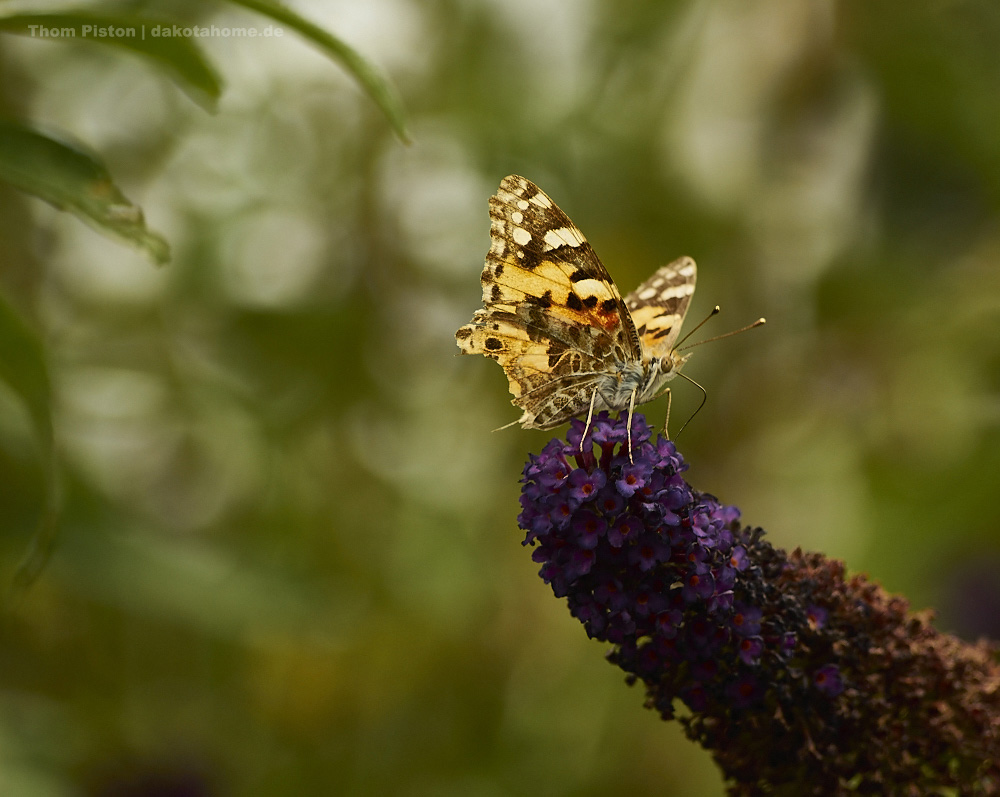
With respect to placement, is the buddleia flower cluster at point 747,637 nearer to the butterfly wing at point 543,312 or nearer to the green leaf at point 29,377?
the butterfly wing at point 543,312

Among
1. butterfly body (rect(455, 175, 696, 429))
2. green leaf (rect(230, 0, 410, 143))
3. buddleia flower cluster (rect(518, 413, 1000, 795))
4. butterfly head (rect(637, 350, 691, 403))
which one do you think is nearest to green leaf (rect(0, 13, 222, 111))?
green leaf (rect(230, 0, 410, 143))

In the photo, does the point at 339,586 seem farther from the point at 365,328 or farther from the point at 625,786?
the point at 625,786

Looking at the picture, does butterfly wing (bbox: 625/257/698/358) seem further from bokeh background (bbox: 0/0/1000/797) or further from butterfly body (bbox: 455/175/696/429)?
bokeh background (bbox: 0/0/1000/797)

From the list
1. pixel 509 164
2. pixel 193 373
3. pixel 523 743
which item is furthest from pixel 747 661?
pixel 509 164

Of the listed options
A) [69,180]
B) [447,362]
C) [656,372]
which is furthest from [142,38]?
[447,362]

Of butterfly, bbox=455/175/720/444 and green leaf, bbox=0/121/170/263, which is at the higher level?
butterfly, bbox=455/175/720/444

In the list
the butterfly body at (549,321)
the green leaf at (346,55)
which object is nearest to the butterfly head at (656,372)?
the butterfly body at (549,321)
